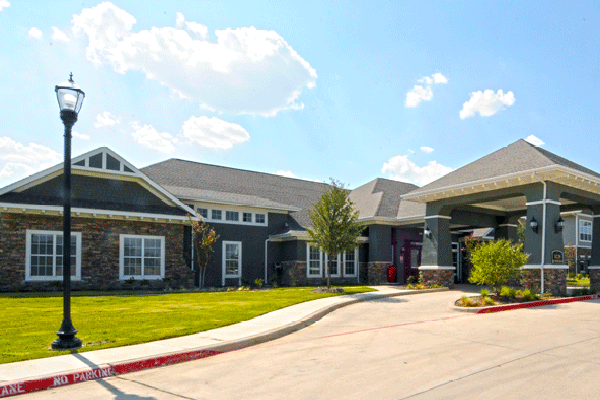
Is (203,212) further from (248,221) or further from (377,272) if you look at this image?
(377,272)

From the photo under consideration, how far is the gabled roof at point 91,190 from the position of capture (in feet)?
63.5

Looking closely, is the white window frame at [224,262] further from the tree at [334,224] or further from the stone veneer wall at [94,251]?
the tree at [334,224]

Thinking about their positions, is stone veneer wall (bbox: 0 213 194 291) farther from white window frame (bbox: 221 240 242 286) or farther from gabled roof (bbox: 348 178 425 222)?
gabled roof (bbox: 348 178 425 222)

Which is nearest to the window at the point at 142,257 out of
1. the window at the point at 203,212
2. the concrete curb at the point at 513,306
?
the window at the point at 203,212

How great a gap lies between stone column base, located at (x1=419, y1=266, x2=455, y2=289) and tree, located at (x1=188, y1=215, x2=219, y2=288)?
Result: 33.8ft

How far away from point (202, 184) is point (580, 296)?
1879 centimetres

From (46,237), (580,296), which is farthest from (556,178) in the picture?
(46,237)

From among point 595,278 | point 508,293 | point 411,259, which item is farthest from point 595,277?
point 411,259

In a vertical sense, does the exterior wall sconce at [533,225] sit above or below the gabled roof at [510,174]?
below

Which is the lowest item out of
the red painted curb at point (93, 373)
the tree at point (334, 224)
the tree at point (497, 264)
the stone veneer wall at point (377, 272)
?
the stone veneer wall at point (377, 272)

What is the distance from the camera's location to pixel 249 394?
19.4 feet

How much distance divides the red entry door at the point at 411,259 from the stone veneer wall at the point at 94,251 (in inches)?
522

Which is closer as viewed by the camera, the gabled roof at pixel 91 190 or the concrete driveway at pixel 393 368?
Result: the concrete driveway at pixel 393 368

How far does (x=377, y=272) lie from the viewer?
2841 centimetres
